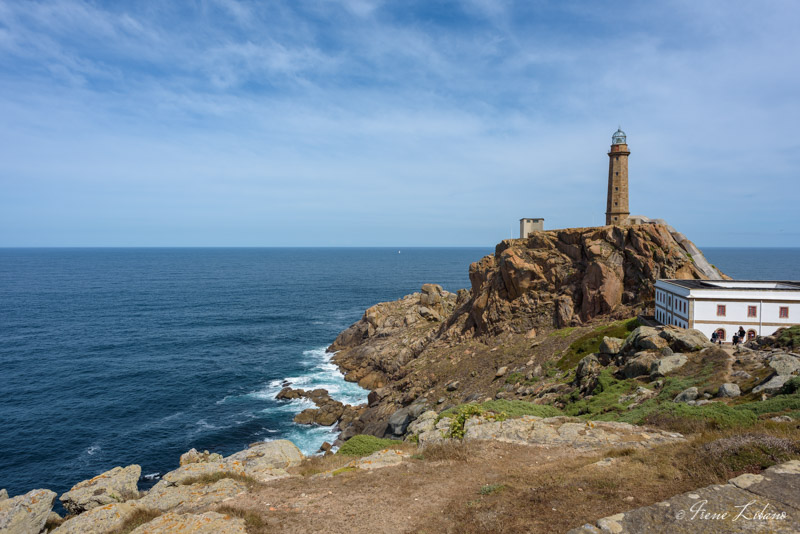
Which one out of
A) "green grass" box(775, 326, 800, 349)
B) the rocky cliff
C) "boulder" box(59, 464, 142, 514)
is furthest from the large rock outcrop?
"boulder" box(59, 464, 142, 514)

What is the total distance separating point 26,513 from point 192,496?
6.57 meters

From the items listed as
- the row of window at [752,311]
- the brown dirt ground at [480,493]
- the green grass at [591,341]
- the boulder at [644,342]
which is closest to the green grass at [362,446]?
the brown dirt ground at [480,493]

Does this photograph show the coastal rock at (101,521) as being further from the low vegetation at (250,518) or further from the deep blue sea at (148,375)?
the deep blue sea at (148,375)

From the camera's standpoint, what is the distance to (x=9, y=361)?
63.1 meters

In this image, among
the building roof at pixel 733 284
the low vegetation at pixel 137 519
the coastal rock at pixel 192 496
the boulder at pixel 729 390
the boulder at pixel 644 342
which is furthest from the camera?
the building roof at pixel 733 284

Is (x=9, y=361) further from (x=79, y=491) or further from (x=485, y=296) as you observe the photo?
(x=485, y=296)

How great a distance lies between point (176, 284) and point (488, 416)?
15842cm

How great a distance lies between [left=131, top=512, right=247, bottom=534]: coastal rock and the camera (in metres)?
12.0

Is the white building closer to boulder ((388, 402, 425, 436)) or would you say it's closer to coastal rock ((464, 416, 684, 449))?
coastal rock ((464, 416, 684, 449))

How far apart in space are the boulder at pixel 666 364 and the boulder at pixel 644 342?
7.58 feet

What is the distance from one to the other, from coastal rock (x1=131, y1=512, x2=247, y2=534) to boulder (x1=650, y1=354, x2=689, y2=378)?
85.2 ft

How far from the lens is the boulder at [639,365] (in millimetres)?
29156

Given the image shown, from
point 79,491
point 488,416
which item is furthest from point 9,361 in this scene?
point 488,416

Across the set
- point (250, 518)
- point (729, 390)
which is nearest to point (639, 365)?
point (729, 390)
